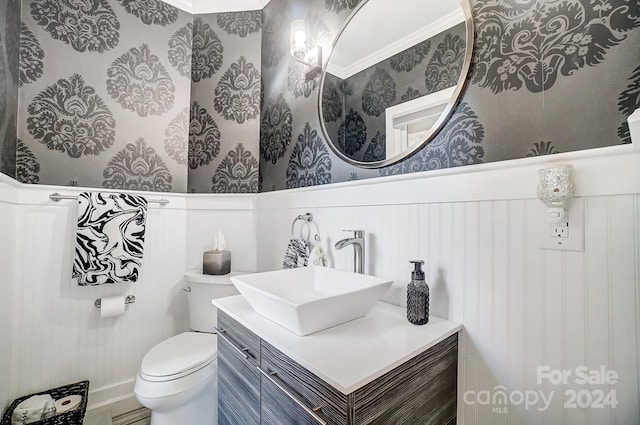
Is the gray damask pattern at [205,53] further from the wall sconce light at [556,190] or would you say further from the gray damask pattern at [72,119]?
the wall sconce light at [556,190]

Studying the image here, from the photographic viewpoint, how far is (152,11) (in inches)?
74.6

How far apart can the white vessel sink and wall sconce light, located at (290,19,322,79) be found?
112 centimetres

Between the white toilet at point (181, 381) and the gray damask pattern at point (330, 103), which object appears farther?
the gray damask pattern at point (330, 103)

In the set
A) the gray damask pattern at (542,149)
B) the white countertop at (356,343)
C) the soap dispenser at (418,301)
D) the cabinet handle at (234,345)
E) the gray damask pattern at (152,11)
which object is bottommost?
the cabinet handle at (234,345)

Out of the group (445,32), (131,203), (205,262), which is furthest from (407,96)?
(131,203)

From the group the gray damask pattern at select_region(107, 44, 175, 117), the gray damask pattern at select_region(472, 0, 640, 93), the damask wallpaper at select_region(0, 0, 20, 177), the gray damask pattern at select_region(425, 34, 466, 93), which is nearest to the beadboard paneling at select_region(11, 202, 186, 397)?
the damask wallpaper at select_region(0, 0, 20, 177)

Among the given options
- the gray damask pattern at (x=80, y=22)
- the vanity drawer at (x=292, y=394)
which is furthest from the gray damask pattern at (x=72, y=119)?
the vanity drawer at (x=292, y=394)

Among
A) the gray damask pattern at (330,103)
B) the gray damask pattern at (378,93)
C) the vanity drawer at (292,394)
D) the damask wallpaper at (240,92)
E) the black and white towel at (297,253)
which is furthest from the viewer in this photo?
the black and white towel at (297,253)

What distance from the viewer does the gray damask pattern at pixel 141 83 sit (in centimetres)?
177

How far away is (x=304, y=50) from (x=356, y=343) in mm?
1571

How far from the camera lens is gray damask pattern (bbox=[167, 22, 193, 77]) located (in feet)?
6.45

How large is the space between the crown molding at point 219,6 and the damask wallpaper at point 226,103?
1.3 inches

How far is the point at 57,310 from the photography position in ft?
5.07

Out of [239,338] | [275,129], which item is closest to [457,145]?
[239,338]
